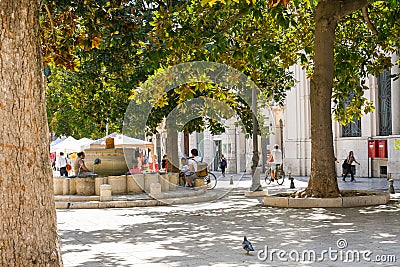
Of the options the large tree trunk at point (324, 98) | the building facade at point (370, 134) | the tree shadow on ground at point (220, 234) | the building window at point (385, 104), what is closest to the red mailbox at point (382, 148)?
the building facade at point (370, 134)

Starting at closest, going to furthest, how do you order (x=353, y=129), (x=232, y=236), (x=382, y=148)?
(x=232, y=236) → (x=382, y=148) → (x=353, y=129)

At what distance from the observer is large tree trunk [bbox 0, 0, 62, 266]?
5406 mm

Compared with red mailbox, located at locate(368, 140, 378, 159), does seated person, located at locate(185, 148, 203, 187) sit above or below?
below

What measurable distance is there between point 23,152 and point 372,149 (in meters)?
26.9

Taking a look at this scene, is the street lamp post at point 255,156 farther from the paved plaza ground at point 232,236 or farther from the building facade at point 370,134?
the building facade at point 370,134

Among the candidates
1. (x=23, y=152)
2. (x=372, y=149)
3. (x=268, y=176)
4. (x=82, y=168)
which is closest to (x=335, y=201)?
A: (x=23, y=152)

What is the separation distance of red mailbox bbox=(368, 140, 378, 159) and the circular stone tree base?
14.1 m

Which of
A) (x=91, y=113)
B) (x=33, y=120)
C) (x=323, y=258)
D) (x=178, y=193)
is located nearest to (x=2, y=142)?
(x=33, y=120)

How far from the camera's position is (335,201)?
50.0ft

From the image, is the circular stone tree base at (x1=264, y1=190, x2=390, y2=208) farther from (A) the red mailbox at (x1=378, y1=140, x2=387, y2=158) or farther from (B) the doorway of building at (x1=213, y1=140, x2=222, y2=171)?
(B) the doorway of building at (x1=213, y1=140, x2=222, y2=171)

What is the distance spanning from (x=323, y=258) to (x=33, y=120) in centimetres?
452

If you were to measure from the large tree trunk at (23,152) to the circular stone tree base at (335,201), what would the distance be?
34.4 feet

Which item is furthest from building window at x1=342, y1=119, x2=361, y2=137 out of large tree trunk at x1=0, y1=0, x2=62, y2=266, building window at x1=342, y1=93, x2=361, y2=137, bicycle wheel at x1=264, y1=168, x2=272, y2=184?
large tree trunk at x1=0, y1=0, x2=62, y2=266

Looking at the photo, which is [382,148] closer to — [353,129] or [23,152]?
[353,129]
